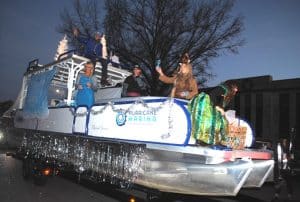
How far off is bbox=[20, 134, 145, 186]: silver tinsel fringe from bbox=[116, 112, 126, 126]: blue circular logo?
1.05 feet

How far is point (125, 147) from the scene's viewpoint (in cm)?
470

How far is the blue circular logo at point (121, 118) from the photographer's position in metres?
4.90

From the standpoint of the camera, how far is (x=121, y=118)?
4.95 meters

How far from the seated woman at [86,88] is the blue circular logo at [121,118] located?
3.38 ft

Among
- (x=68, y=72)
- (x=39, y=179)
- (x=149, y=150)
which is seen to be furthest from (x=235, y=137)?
(x=39, y=179)

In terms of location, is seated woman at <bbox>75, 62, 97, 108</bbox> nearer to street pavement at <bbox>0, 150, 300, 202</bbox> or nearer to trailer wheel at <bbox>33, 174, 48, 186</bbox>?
street pavement at <bbox>0, 150, 300, 202</bbox>

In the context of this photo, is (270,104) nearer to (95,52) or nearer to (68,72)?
(95,52)

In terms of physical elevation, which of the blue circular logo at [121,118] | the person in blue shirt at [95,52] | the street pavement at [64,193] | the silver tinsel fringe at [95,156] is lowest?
the street pavement at [64,193]

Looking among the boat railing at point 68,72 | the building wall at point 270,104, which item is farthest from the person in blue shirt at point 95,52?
the building wall at point 270,104

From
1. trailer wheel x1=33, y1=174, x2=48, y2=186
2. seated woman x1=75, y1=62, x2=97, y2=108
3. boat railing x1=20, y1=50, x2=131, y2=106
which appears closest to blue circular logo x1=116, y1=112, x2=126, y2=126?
seated woman x1=75, y1=62, x2=97, y2=108

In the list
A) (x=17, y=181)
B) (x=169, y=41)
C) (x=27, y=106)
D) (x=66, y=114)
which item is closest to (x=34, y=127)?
(x=27, y=106)

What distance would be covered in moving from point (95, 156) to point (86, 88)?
1438 millimetres

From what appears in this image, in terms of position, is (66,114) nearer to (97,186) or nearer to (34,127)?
(34,127)

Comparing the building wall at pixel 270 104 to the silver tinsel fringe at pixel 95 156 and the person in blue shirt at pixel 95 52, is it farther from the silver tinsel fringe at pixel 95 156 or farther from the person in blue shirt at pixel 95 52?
the silver tinsel fringe at pixel 95 156
